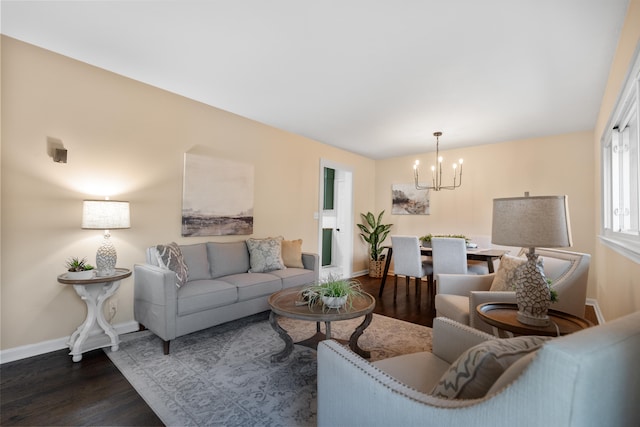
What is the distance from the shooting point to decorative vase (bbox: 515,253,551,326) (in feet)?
5.19

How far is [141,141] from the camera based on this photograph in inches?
121

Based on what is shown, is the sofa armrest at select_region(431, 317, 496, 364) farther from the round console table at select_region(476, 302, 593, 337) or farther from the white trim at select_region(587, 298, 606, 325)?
the white trim at select_region(587, 298, 606, 325)

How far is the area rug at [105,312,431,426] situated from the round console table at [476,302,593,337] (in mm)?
918

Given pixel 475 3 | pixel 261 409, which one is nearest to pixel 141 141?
pixel 261 409

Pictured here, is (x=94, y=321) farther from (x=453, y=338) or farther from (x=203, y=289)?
(x=453, y=338)

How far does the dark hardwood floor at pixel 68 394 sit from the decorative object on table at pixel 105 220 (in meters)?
0.70

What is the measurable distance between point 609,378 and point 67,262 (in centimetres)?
339

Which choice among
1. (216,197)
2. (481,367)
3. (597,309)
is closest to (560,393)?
(481,367)

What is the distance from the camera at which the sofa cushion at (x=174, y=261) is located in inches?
108

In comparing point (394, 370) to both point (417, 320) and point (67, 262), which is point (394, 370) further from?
point (67, 262)

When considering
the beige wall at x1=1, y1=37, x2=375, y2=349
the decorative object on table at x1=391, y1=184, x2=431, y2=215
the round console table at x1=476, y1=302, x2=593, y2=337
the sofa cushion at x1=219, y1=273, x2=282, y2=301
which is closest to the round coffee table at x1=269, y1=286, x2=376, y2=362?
the sofa cushion at x1=219, y1=273, x2=282, y2=301

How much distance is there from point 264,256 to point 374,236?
2.78 meters

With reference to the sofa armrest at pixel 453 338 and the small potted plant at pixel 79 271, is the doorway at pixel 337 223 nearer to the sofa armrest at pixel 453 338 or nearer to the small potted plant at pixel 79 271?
the small potted plant at pixel 79 271

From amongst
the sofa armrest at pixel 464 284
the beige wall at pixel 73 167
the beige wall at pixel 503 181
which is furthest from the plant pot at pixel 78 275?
the beige wall at pixel 503 181
